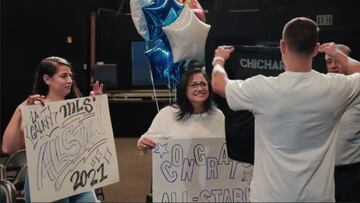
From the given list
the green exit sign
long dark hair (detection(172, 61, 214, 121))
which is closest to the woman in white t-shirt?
long dark hair (detection(172, 61, 214, 121))

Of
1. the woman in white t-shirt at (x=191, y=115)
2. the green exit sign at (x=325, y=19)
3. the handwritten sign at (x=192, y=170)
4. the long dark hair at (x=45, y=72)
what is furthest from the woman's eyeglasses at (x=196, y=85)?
the green exit sign at (x=325, y=19)

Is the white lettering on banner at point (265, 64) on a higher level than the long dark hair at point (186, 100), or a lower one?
higher

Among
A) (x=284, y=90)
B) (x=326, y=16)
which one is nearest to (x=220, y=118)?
(x=284, y=90)

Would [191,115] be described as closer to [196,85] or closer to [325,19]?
[196,85]

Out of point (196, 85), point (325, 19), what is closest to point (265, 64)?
point (196, 85)

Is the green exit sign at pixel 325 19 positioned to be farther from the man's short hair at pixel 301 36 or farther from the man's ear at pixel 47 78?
the man's short hair at pixel 301 36

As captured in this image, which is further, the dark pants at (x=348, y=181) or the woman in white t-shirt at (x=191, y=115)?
the woman in white t-shirt at (x=191, y=115)

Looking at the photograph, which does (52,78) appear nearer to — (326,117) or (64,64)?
(64,64)

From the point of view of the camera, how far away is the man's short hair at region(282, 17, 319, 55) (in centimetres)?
188

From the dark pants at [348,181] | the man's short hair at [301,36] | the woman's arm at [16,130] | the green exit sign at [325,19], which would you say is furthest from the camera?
the green exit sign at [325,19]

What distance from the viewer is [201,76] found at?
286 cm

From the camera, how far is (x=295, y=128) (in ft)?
6.23

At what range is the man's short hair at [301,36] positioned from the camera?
1878mm

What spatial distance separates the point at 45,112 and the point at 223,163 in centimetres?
101
